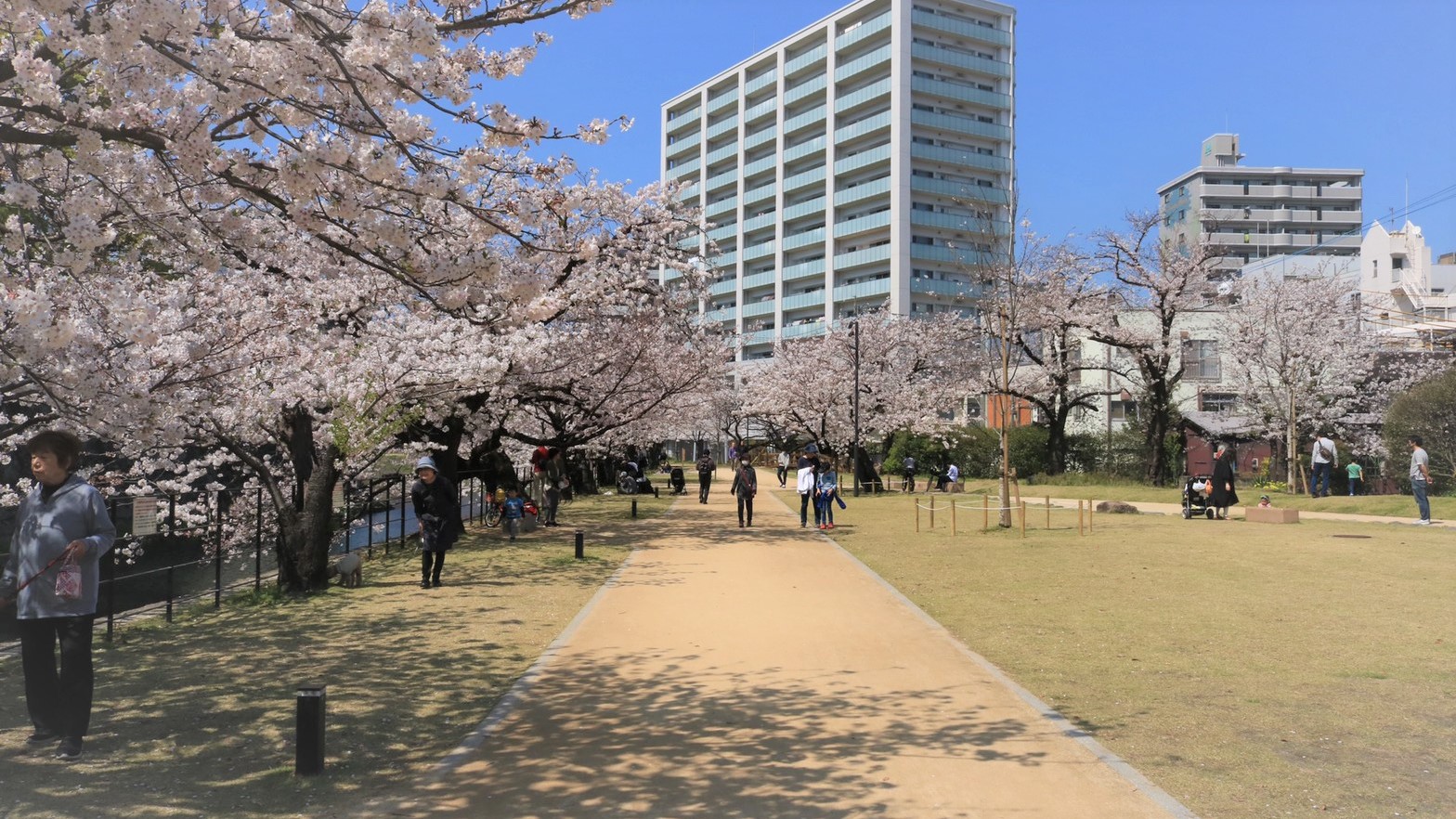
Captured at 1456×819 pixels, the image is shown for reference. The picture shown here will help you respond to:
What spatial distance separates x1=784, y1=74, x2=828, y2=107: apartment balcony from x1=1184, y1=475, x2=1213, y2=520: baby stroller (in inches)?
2242

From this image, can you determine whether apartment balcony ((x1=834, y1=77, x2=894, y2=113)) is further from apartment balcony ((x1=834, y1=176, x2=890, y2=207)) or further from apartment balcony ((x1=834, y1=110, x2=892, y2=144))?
apartment balcony ((x1=834, y1=176, x2=890, y2=207))

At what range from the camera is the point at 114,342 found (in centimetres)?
681

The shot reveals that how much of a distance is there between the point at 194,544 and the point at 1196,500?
1988cm

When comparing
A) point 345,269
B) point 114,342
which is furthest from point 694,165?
point 114,342

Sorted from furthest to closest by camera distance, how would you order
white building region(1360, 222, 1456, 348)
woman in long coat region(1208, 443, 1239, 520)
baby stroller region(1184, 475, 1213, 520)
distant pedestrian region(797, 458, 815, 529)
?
white building region(1360, 222, 1456, 348), baby stroller region(1184, 475, 1213, 520), woman in long coat region(1208, 443, 1239, 520), distant pedestrian region(797, 458, 815, 529)

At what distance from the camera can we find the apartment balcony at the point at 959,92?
6731 centimetres

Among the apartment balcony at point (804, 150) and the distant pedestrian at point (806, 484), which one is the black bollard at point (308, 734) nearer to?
the distant pedestrian at point (806, 484)

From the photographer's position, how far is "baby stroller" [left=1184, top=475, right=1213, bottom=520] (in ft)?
68.8

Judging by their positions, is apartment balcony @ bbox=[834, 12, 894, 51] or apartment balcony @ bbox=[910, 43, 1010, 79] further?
apartment balcony @ bbox=[834, 12, 894, 51]

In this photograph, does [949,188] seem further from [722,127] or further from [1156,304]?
[1156,304]

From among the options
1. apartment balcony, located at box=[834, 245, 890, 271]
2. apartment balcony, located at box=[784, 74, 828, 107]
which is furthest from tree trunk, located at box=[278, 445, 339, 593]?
apartment balcony, located at box=[784, 74, 828, 107]

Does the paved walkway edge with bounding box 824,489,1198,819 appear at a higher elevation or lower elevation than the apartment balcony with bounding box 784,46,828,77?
lower

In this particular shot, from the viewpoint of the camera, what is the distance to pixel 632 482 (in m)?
32.0

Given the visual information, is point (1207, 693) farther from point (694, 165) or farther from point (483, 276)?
point (694, 165)
